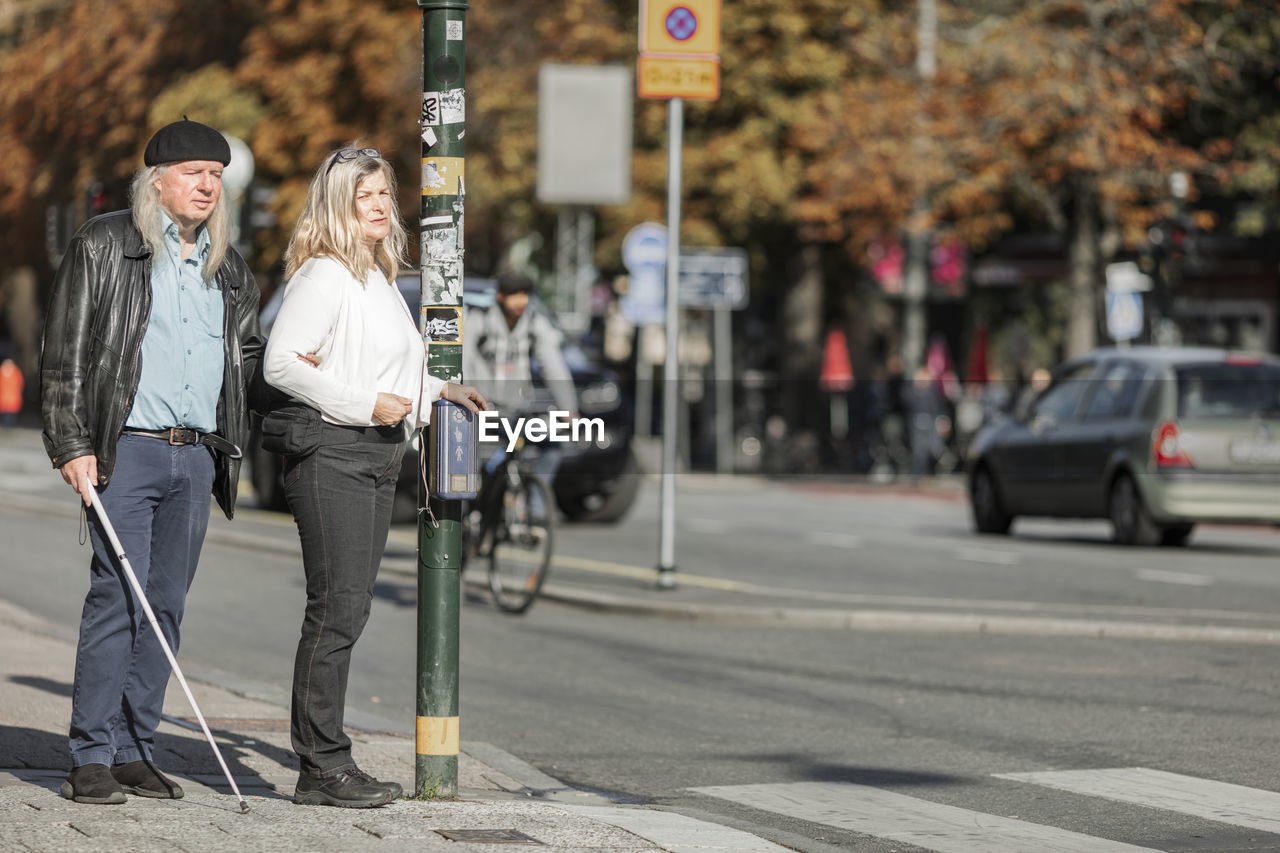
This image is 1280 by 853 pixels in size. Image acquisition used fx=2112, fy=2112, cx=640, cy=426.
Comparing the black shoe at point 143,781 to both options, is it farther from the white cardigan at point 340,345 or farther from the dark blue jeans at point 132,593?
the white cardigan at point 340,345

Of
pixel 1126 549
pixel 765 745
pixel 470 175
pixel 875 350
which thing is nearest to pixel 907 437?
pixel 470 175

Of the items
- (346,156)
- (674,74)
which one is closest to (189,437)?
(346,156)

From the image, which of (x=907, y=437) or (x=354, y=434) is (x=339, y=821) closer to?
(x=354, y=434)

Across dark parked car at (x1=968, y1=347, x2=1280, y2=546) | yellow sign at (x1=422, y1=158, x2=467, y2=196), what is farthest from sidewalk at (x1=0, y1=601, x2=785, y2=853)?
dark parked car at (x1=968, y1=347, x2=1280, y2=546)

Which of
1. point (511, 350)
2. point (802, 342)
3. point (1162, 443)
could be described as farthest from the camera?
point (802, 342)

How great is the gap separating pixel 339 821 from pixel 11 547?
470 inches

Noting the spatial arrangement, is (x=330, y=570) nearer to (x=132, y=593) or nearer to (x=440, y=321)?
(x=132, y=593)

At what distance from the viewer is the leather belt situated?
5.98m

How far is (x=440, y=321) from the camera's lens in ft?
20.8

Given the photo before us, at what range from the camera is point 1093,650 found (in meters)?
11.3

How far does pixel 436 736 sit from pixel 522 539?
6.50 metres

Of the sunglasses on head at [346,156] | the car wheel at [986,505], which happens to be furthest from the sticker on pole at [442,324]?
the car wheel at [986,505]

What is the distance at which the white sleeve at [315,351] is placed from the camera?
6.00 m

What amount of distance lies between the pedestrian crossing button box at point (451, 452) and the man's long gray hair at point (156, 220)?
77cm
